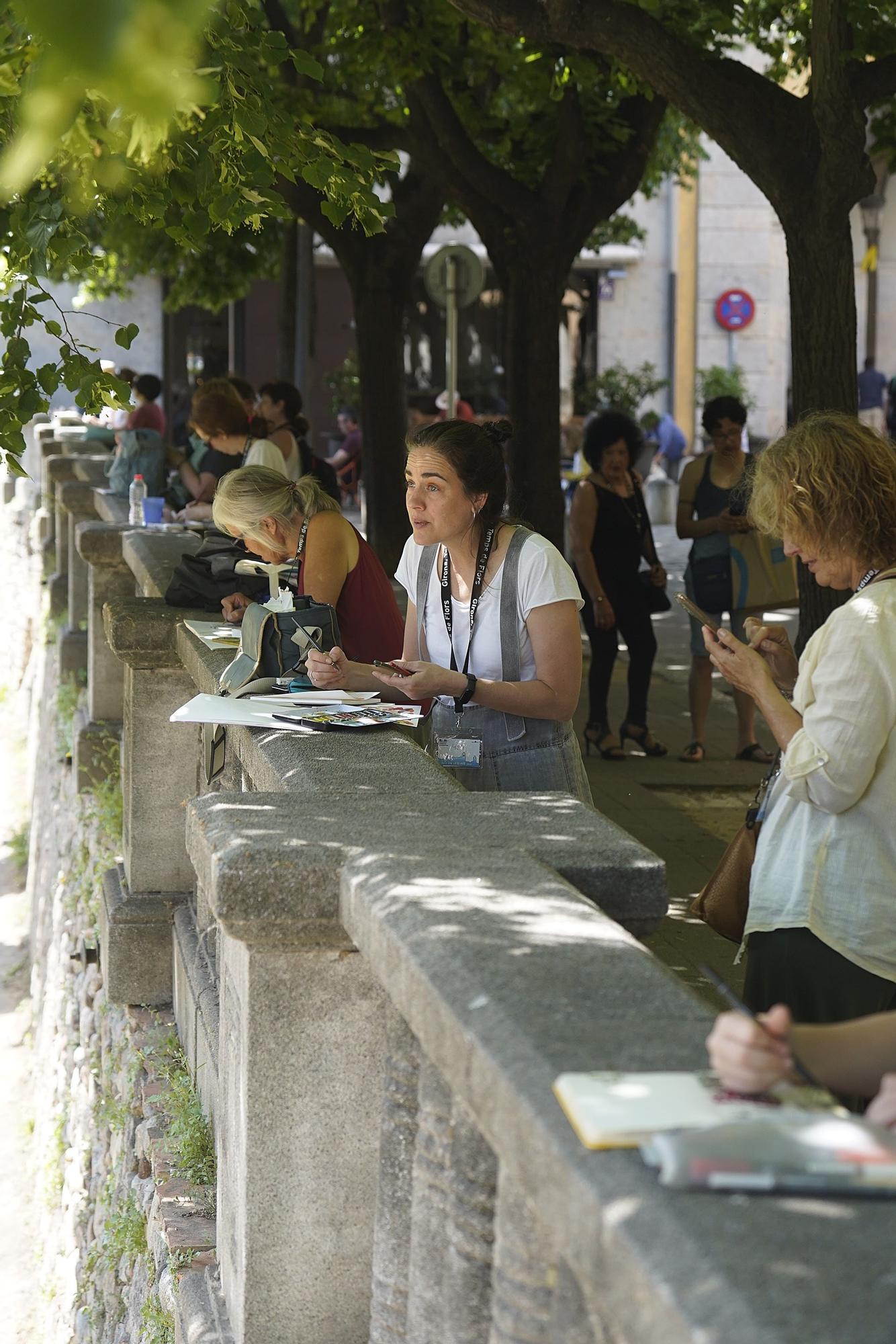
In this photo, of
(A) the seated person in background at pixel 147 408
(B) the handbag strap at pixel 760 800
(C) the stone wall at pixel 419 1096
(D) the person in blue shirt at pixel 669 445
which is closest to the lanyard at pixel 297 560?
(C) the stone wall at pixel 419 1096

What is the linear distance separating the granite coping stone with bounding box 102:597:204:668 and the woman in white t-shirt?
1.46 metres

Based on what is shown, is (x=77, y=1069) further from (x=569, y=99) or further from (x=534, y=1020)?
(x=569, y=99)

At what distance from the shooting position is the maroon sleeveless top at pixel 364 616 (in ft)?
18.8

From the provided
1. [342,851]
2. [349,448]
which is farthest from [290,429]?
[349,448]

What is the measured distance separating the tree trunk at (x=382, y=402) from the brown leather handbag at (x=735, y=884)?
11.1 metres

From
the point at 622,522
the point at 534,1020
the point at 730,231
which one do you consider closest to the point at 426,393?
the point at 730,231

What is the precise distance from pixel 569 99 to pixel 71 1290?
831 centimetres

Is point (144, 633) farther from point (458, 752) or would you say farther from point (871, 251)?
point (871, 251)

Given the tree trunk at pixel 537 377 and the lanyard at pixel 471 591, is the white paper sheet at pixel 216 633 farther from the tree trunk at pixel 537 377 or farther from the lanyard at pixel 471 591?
the tree trunk at pixel 537 377

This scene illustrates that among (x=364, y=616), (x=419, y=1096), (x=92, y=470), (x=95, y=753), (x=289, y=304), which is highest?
(x=289, y=304)

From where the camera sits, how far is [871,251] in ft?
83.7

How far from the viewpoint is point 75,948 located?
28.8 ft

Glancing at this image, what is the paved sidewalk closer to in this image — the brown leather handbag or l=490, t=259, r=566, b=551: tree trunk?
l=490, t=259, r=566, b=551: tree trunk

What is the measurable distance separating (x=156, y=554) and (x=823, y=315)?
3.09 meters
